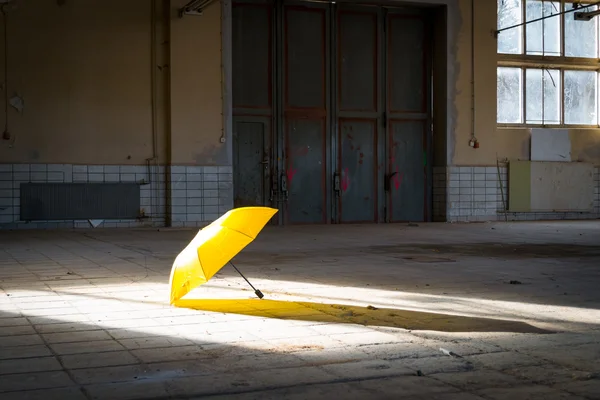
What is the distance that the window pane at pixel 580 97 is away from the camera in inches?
613

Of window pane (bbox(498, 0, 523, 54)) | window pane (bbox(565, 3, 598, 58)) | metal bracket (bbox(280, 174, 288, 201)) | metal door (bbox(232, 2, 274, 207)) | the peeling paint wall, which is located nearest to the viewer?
the peeling paint wall

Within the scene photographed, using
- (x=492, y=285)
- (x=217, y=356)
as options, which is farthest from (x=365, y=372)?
(x=492, y=285)

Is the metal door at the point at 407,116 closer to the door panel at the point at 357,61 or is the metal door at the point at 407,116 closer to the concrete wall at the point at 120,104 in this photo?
the door panel at the point at 357,61

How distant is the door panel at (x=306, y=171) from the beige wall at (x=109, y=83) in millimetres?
1617

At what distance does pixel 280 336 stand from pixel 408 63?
11.7 metres

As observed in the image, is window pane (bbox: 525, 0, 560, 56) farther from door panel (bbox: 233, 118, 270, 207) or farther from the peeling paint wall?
the peeling paint wall

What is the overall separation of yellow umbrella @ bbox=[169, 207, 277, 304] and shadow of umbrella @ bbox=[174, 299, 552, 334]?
341mm

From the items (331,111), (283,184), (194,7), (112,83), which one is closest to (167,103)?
(112,83)

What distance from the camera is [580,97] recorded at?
15.7 meters

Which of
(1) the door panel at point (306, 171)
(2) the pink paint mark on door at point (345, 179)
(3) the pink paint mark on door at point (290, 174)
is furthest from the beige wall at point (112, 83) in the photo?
(2) the pink paint mark on door at point (345, 179)

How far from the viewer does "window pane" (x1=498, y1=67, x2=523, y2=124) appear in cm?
1515

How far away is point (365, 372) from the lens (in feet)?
10.3

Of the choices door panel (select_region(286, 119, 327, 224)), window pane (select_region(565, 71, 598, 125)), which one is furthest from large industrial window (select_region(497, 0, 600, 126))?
door panel (select_region(286, 119, 327, 224))

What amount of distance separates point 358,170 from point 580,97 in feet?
17.5
